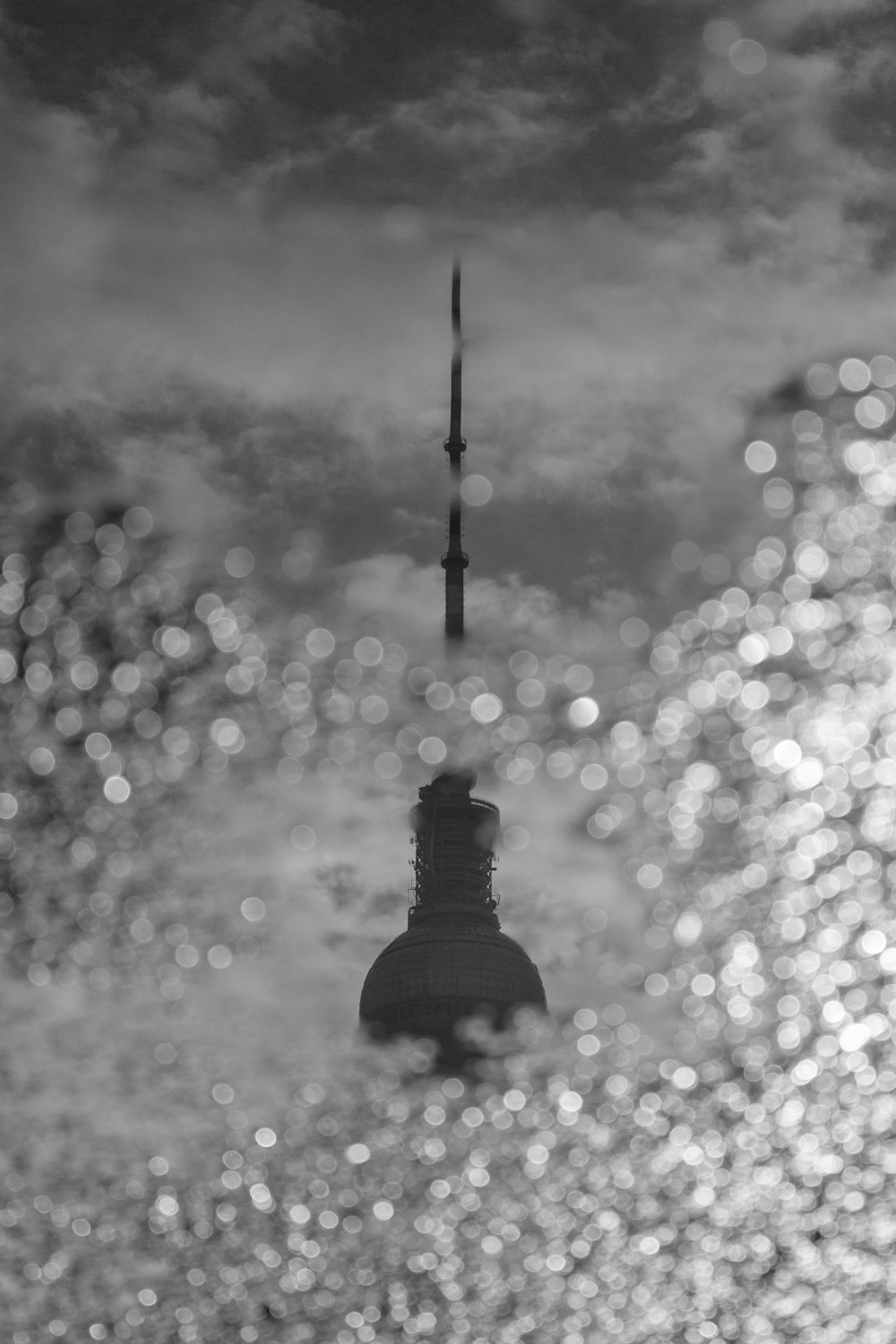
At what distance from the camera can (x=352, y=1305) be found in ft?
34.6

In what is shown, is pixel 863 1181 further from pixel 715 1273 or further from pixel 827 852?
pixel 827 852

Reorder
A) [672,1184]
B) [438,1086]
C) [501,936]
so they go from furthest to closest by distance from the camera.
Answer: [501,936]
[438,1086]
[672,1184]

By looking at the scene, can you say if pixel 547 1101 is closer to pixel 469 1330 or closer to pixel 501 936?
pixel 469 1330

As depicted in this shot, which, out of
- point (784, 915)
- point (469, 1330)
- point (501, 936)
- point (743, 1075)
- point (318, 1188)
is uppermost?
point (501, 936)

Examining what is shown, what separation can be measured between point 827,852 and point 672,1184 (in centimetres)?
237

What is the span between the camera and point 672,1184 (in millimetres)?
10211

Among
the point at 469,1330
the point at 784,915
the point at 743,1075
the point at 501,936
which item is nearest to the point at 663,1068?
the point at 743,1075

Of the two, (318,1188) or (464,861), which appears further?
(464,861)

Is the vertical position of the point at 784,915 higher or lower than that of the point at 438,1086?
higher

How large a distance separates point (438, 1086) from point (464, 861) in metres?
121

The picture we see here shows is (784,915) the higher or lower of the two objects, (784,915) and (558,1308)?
the higher

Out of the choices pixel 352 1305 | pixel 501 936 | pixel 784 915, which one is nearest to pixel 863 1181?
pixel 784 915

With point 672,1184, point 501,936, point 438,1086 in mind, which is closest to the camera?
point 672,1184

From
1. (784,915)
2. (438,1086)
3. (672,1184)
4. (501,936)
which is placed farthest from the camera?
(501,936)
